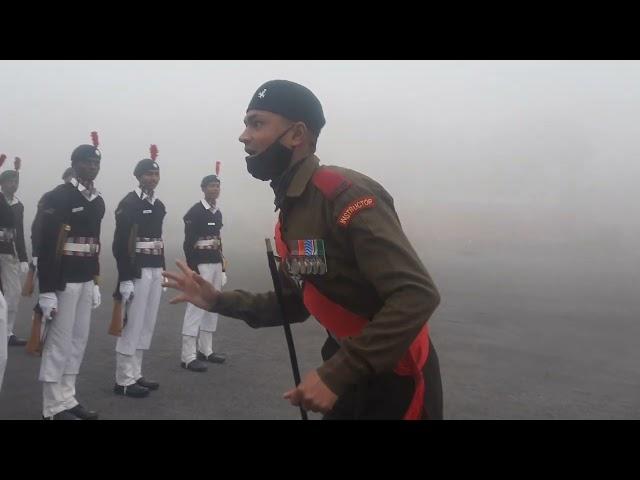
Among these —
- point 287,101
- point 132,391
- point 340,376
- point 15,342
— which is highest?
point 287,101

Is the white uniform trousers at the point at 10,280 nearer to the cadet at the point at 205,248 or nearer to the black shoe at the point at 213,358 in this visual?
the cadet at the point at 205,248

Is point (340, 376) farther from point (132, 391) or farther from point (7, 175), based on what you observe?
point (7, 175)

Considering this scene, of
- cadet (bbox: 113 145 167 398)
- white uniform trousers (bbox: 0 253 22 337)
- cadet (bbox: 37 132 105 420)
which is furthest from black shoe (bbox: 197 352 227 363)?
white uniform trousers (bbox: 0 253 22 337)

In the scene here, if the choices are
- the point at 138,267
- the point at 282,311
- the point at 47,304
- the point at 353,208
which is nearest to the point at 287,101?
the point at 353,208

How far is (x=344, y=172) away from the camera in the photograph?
1.69 meters

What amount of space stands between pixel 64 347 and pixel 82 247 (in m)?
0.86

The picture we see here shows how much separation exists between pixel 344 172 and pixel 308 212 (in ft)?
0.56

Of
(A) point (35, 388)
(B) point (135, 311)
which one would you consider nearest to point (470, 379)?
(B) point (135, 311)

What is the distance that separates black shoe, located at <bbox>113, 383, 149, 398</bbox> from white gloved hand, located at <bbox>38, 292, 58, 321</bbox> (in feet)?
4.18

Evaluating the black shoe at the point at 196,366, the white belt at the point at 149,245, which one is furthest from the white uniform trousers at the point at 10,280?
the black shoe at the point at 196,366

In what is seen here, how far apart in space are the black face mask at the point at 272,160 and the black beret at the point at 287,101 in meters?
0.06

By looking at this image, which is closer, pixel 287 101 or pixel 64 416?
pixel 287 101

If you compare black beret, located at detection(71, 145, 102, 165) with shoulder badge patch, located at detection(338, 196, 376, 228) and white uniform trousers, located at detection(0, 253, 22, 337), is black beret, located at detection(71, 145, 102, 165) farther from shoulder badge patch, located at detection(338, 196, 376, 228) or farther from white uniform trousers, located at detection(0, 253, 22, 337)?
shoulder badge patch, located at detection(338, 196, 376, 228)

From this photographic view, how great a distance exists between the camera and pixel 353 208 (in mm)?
1556
